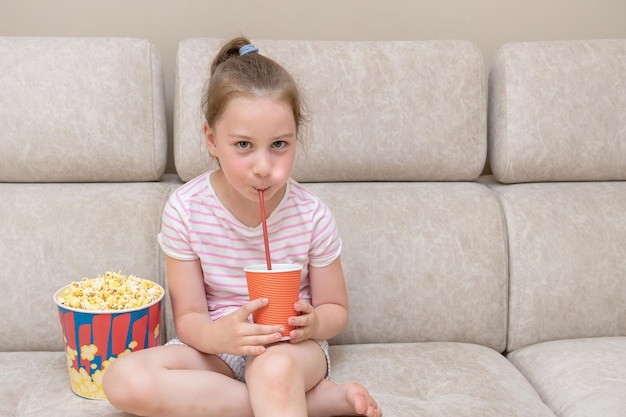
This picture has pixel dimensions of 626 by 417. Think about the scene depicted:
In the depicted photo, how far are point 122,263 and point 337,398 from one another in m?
0.58

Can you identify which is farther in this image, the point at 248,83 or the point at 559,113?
the point at 559,113

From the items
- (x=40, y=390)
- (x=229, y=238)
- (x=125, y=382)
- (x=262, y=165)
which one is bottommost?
(x=40, y=390)

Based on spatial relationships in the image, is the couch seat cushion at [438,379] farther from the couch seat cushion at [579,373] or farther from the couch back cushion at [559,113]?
the couch back cushion at [559,113]

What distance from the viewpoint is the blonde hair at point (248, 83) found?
50.7 inches

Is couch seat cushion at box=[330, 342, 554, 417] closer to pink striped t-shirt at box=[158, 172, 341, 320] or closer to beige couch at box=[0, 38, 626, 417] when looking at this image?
beige couch at box=[0, 38, 626, 417]

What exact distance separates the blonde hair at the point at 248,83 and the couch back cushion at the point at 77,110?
349mm

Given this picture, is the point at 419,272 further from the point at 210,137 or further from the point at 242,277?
the point at 210,137

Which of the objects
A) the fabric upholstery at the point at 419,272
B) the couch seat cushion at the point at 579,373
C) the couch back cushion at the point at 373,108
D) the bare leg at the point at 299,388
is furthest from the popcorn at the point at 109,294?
the couch seat cushion at the point at 579,373

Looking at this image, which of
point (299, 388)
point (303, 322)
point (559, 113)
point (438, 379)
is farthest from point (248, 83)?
point (559, 113)

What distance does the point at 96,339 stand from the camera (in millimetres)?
1345

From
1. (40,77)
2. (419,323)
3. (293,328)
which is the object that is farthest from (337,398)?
(40,77)

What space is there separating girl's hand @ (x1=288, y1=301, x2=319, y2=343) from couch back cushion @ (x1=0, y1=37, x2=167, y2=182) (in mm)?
590

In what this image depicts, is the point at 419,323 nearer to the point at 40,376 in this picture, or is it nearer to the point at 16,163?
the point at 40,376

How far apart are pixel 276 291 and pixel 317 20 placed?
0.95 metres
